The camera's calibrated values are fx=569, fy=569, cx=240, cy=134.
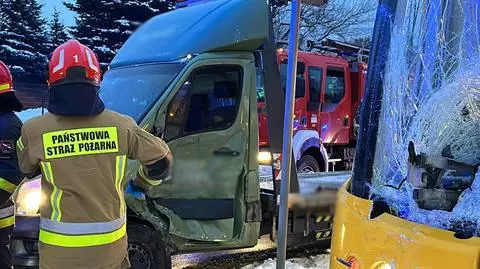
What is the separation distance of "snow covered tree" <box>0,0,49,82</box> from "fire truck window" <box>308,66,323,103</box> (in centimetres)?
1670

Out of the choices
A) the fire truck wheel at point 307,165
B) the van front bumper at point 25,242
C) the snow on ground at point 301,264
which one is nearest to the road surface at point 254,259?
the snow on ground at point 301,264

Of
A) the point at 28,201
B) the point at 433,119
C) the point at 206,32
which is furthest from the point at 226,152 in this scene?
the point at 433,119

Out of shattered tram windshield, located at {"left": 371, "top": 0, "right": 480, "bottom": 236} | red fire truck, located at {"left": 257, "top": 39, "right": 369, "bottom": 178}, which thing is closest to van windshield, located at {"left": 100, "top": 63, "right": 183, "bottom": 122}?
shattered tram windshield, located at {"left": 371, "top": 0, "right": 480, "bottom": 236}

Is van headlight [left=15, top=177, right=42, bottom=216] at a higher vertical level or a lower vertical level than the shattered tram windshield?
lower

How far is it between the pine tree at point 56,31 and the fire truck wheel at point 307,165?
1770 cm

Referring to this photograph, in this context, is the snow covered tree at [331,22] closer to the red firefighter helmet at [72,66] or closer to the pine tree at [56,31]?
the pine tree at [56,31]

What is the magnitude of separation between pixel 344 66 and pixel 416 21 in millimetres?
9483

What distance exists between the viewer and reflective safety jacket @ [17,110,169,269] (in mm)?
2645

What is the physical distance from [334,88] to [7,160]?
8.76 m

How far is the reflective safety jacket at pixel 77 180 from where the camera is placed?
8.68ft

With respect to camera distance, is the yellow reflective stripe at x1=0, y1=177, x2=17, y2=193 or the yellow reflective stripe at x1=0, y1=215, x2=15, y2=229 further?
the yellow reflective stripe at x1=0, y1=215, x2=15, y2=229

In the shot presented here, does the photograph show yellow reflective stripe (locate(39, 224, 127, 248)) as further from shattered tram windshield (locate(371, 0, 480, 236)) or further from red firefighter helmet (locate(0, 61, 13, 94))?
red firefighter helmet (locate(0, 61, 13, 94))

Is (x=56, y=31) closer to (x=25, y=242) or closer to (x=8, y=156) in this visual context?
(x=25, y=242)

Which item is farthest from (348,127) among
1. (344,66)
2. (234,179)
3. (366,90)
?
(366,90)
